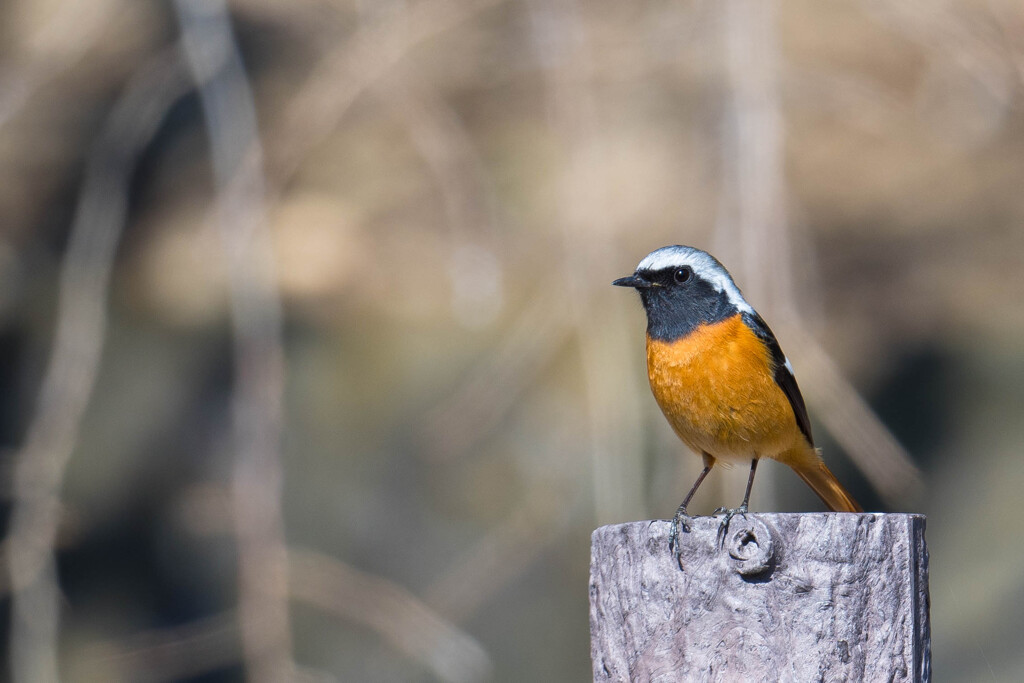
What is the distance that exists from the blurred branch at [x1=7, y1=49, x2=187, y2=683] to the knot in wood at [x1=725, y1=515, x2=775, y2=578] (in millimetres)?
4165

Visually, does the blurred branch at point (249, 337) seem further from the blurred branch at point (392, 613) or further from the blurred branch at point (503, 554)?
the blurred branch at point (503, 554)

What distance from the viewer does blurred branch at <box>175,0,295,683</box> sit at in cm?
529

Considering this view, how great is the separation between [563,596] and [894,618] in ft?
10.9

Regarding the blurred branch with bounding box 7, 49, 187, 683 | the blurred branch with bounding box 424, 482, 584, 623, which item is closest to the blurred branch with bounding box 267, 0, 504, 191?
the blurred branch with bounding box 7, 49, 187, 683

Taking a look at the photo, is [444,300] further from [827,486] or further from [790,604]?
[790,604]

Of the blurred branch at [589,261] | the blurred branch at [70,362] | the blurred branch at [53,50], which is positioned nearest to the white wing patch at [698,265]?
the blurred branch at [589,261]

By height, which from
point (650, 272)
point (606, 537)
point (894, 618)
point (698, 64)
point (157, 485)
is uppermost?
point (698, 64)

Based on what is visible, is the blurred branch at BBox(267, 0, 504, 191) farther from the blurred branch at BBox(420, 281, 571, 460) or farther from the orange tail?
the orange tail

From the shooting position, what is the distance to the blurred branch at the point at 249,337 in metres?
5.29

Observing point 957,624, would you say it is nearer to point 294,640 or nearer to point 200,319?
point 294,640

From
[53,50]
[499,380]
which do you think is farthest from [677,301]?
[53,50]

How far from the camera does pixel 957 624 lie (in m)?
5.33

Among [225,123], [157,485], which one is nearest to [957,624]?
[157,485]

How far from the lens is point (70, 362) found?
18.1ft
